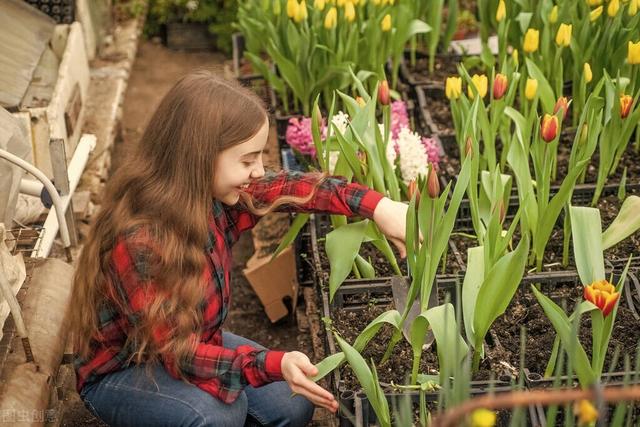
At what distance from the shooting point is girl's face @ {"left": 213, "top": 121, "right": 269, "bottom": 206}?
1811 mm

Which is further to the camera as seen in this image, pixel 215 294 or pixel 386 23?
pixel 386 23

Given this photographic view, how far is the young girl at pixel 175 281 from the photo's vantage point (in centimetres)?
174

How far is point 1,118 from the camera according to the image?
247cm

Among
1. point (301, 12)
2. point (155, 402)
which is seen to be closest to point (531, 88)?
point (301, 12)

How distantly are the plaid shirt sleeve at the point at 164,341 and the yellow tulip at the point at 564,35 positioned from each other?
144cm

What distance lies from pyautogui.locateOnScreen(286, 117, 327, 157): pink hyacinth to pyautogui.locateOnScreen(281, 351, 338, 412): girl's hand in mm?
1052

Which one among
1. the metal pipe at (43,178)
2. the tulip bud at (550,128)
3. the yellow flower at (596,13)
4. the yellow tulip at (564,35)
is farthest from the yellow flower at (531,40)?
the metal pipe at (43,178)

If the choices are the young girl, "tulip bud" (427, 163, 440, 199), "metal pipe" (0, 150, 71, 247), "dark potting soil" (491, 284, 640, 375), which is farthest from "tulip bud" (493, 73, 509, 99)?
"metal pipe" (0, 150, 71, 247)

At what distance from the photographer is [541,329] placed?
212 centimetres

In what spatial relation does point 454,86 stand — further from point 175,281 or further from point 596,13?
point 175,281

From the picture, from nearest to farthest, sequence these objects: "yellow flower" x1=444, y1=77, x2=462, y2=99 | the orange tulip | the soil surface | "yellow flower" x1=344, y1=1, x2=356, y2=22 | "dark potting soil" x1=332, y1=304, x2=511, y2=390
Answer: the orange tulip
"dark potting soil" x1=332, y1=304, x2=511, y2=390
"yellow flower" x1=444, y1=77, x2=462, y2=99
the soil surface
"yellow flower" x1=344, y1=1, x2=356, y2=22

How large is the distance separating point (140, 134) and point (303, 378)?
2.78 metres

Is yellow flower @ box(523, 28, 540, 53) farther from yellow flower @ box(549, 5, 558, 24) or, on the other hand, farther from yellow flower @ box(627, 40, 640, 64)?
yellow flower @ box(627, 40, 640, 64)

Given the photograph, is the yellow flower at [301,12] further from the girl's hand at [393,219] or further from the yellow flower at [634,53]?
the girl's hand at [393,219]
